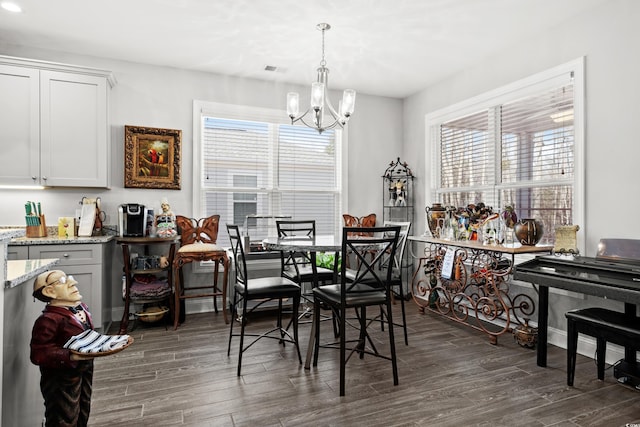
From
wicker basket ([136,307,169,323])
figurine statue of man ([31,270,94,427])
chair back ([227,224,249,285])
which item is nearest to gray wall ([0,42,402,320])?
wicker basket ([136,307,169,323])

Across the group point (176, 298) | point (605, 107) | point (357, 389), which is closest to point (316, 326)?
point (357, 389)

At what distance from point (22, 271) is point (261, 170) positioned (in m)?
3.21

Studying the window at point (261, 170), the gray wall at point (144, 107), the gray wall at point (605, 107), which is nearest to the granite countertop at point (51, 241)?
the gray wall at point (144, 107)

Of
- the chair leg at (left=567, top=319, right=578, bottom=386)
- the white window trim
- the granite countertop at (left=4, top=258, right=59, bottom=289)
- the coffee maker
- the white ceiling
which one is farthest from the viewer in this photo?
the white window trim

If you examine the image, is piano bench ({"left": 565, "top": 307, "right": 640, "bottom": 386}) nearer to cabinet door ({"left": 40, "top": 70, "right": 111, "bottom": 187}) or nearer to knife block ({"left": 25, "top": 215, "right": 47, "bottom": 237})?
cabinet door ({"left": 40, "top": 70, "right": 111, "bottom": 187})

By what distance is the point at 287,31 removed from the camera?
3332mm

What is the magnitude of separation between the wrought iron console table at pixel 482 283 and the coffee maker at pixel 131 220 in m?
2.87

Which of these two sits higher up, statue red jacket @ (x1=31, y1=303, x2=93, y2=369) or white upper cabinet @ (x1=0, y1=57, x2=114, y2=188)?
white upper cabinet @ (x1=0, y1=57, x2=114, y2=188)

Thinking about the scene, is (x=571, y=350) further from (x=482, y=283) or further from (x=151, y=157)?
(x=151, y=157)

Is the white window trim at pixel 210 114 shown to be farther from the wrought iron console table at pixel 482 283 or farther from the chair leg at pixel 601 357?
the chair leg at pixel 601 357

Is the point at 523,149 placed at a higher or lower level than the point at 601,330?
higher

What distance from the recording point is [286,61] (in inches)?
158

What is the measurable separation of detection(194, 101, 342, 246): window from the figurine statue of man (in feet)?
8.95

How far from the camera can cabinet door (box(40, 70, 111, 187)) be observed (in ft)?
11.5
